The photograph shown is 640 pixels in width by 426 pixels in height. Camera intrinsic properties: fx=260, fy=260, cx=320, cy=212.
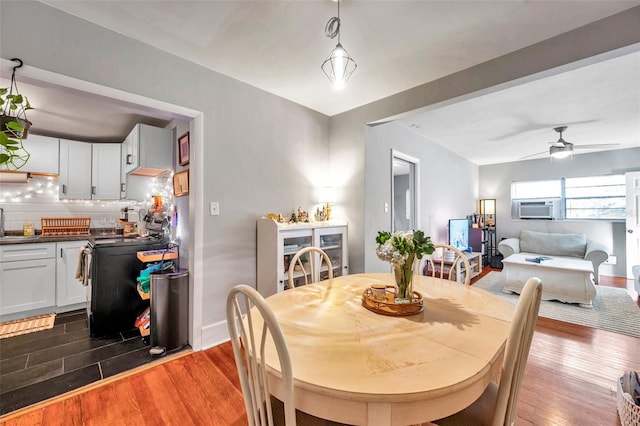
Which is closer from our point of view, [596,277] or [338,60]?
[338,60]

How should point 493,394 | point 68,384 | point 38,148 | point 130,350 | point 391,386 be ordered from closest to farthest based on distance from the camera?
point 391,386 < point 493,394 < point 68,384 < point 130,350 < point 38,148

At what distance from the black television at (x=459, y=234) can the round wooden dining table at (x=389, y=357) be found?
3733 mm

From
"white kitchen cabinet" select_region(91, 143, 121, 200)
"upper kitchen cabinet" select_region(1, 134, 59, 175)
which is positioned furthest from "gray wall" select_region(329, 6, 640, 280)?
"upper kitchen cabinet" select_region(1, 134, 59, 175)

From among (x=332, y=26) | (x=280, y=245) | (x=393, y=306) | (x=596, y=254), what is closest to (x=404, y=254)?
(x=393, y=306)

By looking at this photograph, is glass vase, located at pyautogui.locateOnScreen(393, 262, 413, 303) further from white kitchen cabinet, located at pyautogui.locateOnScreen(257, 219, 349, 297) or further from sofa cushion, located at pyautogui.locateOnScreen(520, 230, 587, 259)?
sofa cushion, located at pyautogui.locateOnScreen(520, 230, 587, 259)

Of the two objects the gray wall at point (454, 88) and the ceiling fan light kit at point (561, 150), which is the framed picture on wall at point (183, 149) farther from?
the ceiling fan light kit at point (561, 150)

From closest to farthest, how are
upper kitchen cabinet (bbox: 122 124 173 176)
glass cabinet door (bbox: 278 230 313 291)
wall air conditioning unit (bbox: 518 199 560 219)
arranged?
glass cabinet door (bbox: 278 230 313 291) → upper kitchen cabinet (bbox: 122 124 173 176) → wall air conditioning unit (bbox: 518 199 560 219)

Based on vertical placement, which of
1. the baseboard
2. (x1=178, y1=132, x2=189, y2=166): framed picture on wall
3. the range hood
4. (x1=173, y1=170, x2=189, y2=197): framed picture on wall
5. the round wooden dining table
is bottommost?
the baseboard

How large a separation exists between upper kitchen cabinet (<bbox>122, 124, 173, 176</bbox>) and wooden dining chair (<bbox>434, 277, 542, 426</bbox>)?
322cm

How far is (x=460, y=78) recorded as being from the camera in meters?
2.30

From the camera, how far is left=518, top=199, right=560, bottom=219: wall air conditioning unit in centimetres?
Answer: 573

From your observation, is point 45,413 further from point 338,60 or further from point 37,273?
point 338,60

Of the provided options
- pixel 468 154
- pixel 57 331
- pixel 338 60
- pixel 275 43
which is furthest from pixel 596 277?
pixel 57 331

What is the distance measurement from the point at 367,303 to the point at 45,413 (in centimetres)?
203
